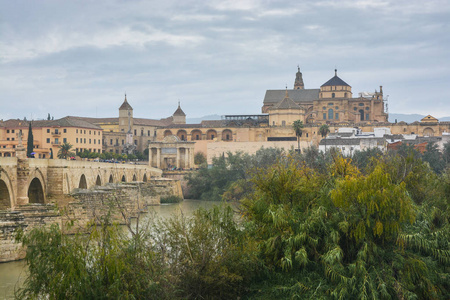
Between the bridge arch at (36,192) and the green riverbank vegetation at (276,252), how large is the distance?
16557 millimetres

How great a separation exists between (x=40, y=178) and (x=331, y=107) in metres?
73.8

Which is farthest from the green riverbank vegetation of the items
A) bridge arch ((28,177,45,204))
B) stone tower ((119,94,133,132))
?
stone tower ((119,94,133,132))

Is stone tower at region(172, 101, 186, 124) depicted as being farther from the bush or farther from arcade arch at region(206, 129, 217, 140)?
the bush

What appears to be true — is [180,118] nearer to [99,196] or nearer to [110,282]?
[99,196]

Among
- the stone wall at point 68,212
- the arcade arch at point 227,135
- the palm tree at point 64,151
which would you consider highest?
the arcade arch at point 227,135

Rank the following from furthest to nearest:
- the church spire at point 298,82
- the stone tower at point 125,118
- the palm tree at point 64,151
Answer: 1. the church spire at point 298,82
2. the stone tower at point 125,118
3. the palm tree at point 64,151

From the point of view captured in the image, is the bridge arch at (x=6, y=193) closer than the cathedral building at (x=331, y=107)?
Yes

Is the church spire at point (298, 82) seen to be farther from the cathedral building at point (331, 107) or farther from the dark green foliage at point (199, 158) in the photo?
the dark green foliage at point (199, 158)

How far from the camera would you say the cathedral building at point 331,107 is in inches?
3853

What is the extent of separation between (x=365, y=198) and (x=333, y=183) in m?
2.75

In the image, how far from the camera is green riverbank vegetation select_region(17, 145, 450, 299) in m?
14.3

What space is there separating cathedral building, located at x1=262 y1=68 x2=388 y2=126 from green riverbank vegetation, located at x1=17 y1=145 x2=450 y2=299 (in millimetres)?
78247

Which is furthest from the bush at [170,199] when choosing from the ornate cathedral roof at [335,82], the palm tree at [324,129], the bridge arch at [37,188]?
the ornate cathedral roof at [335,82]

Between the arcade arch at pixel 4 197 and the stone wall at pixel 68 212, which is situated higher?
the arcade arch at pixel 4 197
